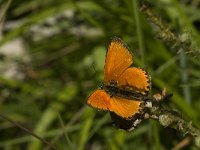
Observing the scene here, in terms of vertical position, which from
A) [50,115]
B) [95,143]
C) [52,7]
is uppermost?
[52,7]

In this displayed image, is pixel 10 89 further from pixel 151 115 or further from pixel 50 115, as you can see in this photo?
pixel 151 115

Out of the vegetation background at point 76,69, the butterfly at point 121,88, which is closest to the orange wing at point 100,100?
the butterfly at point 121,88

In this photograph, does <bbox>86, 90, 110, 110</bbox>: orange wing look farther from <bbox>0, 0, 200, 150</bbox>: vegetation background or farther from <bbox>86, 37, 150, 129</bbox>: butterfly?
<bbox>0, 0, 200, 150</bbox>: vegetation background

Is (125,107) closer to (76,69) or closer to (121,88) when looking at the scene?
(121,88)

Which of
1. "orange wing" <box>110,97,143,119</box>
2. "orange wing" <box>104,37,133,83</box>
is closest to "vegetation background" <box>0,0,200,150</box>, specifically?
"orange wing" <box>104,37,133,83</box>

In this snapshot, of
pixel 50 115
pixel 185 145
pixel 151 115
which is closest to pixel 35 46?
pixel 50 115

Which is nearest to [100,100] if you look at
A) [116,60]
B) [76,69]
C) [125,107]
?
[125,107]
